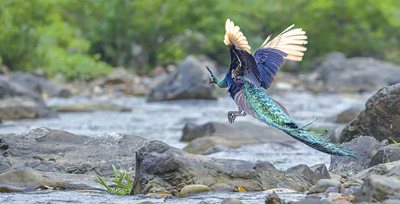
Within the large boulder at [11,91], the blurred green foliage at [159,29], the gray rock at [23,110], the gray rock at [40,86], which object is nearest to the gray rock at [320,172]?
the gray rock at [23,110]

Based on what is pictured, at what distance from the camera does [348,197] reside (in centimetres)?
459

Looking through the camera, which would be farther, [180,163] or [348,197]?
[180,163]

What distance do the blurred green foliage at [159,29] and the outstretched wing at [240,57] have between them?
16.3 meters

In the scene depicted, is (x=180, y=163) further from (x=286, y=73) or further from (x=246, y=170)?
(x=286, y=73)

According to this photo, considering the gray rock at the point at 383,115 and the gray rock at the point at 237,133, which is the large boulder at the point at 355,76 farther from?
the gray rock at the point at 383,115

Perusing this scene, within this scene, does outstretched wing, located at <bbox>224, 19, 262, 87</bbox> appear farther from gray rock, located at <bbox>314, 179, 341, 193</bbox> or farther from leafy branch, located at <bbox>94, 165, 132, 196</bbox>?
leafy branch, located at <bbox>94, 165, 132, 196</bbox>

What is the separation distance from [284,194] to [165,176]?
1.02 meters

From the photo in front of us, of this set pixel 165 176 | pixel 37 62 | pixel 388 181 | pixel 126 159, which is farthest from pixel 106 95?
pixel 388 181

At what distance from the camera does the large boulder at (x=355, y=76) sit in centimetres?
2216

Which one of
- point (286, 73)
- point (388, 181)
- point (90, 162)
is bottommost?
point (90, 162)

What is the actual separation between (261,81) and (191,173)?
1.00 meters

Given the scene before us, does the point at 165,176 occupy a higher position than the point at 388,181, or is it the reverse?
the point at 388,181

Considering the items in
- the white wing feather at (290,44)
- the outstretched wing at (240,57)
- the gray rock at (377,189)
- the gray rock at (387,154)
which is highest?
the white wing feather at (290,44)

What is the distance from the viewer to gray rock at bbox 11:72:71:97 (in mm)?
19750
